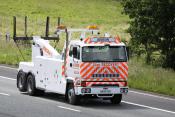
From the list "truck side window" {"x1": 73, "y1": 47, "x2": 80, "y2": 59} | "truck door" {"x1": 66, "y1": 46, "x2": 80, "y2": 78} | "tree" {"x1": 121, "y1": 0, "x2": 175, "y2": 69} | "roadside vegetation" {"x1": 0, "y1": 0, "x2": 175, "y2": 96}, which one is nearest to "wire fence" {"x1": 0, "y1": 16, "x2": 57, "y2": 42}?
"roadside vegetation" {"x1": 0, "y1": 0, "x2": 175, "y2": 96}

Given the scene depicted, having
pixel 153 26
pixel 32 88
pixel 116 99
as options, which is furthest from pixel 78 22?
pixel 116 99

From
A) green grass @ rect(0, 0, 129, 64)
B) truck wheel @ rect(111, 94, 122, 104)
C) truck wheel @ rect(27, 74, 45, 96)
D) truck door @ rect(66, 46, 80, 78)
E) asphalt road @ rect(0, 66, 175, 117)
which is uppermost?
green grass @ rect(0, 0, 129, 64)

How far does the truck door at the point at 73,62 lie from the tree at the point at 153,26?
54.1 ft

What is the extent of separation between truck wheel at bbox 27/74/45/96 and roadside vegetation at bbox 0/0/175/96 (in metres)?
4.94

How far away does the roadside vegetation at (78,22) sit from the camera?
97.3ft

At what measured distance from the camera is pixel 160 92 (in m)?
27.0

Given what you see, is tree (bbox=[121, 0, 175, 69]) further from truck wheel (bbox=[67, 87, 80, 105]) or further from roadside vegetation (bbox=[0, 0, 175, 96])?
truck wheel (bbox=[67, 87, 80, 105])

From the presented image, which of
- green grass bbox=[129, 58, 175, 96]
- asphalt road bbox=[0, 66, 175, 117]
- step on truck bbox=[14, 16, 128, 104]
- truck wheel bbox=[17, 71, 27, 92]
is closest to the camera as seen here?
asphalt road bbox=[0, 66, 175, 117]

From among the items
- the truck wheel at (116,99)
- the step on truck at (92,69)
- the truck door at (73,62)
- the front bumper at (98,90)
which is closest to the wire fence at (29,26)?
the truck wheel at (116,99)

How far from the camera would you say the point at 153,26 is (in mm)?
38938

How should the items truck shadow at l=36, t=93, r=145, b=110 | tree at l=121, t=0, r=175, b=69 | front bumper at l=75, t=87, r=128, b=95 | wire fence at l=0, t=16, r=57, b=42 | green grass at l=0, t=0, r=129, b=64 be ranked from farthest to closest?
green grass at l=0, t=0, r=129, b=64 → wire fence at l=0, t=16, r=57, b=42 → tree at l=121, t=0, r=175, b=69 → truck shadow at l=36, t=93, r=145, b=110 → front bumper at l=75, t=87, r=128, b=95

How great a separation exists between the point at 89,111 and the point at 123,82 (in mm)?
2209

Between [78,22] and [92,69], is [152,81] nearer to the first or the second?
[92,69]

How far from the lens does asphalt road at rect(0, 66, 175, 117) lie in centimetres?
2019
